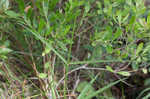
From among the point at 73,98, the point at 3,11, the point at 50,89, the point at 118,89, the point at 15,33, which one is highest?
the point at 3,11

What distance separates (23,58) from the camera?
151 cm

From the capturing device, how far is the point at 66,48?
1.15 m

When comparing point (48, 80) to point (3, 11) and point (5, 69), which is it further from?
point (3, 11)

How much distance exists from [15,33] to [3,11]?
434 millimetres

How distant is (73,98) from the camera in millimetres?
1452

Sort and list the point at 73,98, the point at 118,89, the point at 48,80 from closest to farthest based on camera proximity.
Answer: the point at 48,80
the point at 73,98
the point at 118,89

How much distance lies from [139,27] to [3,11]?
2.46ft

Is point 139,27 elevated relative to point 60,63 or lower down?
elevated

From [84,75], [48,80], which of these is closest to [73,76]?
[84,75]

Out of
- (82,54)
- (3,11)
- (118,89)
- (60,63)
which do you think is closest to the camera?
(3,11)

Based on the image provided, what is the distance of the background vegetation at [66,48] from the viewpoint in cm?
109

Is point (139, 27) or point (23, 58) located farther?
point (23, 58)

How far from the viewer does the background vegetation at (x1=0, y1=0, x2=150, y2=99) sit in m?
1.09

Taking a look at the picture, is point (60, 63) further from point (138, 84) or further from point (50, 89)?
point (138, 84)
